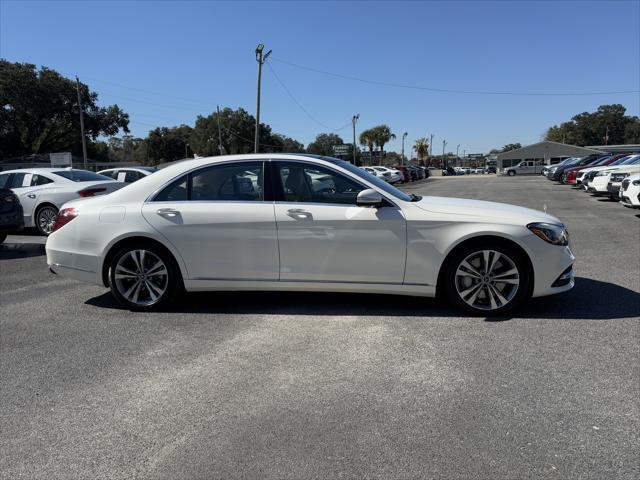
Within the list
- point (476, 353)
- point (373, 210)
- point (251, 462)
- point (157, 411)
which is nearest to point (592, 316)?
point (476, 353)

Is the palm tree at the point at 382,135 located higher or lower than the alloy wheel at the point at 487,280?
higher

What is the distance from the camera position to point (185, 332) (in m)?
4.59

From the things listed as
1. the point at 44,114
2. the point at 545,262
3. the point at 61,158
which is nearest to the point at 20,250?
the point at 545,262

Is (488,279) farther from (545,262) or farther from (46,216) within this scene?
(46,216)

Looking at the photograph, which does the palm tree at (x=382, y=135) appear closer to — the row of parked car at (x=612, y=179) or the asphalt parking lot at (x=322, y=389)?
the row of parked car at (x=612, y=179)

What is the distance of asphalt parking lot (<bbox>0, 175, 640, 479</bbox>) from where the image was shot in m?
2.62

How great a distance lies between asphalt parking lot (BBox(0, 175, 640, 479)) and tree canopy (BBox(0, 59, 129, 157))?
52.7 metres

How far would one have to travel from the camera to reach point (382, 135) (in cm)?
8581

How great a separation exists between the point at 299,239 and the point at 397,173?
111ft

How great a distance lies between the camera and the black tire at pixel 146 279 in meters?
5.16

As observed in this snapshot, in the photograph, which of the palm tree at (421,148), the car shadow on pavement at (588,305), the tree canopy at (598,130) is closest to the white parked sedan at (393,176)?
the car shadow on pavement at (588,305)

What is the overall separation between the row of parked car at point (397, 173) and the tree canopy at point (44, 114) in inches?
1362

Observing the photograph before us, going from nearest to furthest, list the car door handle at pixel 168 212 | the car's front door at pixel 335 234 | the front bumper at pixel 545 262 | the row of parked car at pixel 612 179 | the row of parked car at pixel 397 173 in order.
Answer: the front bumper at pixel 545 262 → the car's front door at pixel 335 234 → the car door handle at pixel 168 212 → the row of parked car at pixel 612 179 → the row of parked car at pixel 397 173

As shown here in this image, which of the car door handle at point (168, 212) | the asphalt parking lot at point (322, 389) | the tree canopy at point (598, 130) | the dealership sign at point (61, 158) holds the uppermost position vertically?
the tree canopy at point (598, 130)
